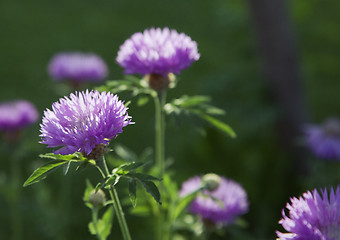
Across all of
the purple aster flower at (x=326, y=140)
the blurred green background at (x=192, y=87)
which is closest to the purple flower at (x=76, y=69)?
the blurred green background at (x=192, y=87)

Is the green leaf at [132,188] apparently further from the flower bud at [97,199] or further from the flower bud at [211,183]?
the flower bud at [211,183]

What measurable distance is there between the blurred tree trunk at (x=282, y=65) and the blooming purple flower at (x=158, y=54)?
1.70 metres

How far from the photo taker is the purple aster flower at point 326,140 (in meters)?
2.25

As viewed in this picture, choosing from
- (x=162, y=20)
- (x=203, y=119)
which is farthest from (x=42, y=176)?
(x=162, y=20)

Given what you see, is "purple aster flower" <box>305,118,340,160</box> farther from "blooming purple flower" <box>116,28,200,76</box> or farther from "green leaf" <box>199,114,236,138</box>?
"blooming purple flower" <box>116,28,200,76</box>

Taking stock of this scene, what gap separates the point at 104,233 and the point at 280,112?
6.87 feet

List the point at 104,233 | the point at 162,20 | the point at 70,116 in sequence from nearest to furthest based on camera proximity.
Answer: the point at 70,116, the point at 104,233, the point at 162,20

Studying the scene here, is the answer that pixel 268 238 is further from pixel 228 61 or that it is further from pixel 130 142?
pixel 228 61

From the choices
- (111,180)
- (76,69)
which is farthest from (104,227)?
(76,69)

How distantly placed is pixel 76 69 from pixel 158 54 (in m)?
1.13

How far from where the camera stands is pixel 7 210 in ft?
9.61

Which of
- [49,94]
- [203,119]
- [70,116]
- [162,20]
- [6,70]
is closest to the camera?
[70,116]

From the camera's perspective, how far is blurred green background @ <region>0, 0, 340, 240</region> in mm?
2787

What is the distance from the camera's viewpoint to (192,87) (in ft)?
14.6
